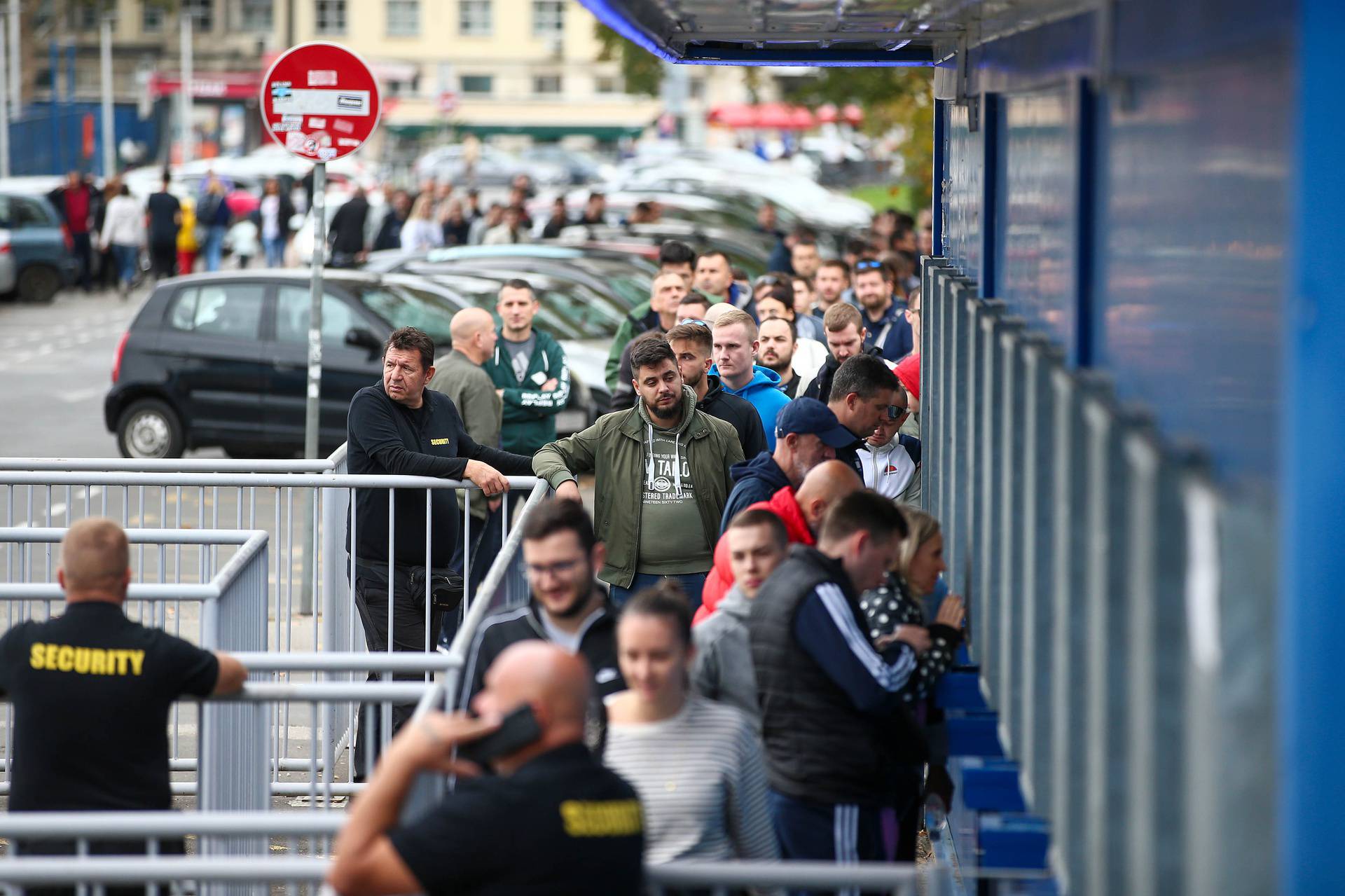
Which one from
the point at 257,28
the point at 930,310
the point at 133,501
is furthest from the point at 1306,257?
the point at 257,28

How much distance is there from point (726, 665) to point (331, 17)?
8949 centimetres

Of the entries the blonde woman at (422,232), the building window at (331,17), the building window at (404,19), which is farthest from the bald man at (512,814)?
the building window at (404,19)

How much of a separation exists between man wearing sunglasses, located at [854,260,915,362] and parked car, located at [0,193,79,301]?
66.7 feet

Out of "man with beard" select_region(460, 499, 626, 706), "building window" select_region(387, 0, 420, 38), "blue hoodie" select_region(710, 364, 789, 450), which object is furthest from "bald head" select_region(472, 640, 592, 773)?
"building window" select_region(387, 0, 420, 38)

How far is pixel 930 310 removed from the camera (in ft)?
26.3

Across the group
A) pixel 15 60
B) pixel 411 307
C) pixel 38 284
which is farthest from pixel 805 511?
pixel 15 60

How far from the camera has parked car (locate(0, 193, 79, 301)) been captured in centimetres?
3022

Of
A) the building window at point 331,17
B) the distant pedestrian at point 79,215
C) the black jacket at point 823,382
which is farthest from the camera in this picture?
the building window at point 331,17

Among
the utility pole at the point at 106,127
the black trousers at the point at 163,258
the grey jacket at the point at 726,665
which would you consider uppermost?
the utility pole at the point at 106,127

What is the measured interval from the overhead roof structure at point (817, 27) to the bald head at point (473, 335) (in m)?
2.19

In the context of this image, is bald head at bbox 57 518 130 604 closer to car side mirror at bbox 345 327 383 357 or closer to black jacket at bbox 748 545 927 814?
black jacket at bbox 748 545 927 814

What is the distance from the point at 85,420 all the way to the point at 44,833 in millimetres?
16639

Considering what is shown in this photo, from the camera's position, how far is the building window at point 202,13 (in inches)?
3533

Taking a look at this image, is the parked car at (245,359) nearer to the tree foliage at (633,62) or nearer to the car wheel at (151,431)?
the car wheel at (151,431)
